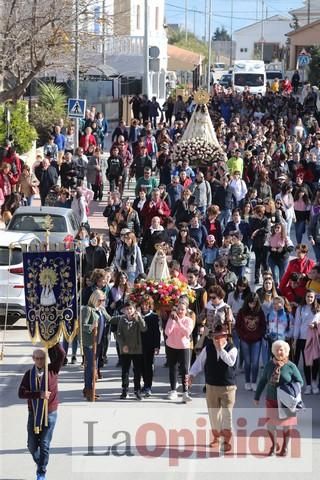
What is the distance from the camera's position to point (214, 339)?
1356 centimetres

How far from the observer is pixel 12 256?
19.4m

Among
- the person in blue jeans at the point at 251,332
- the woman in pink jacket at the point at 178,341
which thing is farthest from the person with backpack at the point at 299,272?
the woman in pink jacket at the point at 178,341

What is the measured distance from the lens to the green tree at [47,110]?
42.6m

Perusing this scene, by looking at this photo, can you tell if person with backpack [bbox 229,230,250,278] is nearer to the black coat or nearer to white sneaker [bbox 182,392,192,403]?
white sneaker [bbox 182,392,192,403]

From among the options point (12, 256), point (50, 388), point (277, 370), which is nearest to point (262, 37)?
point (12, 256)

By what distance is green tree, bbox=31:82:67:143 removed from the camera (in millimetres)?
42562

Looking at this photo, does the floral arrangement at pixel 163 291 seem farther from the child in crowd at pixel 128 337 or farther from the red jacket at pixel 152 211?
the red jacket at pixel 152 211

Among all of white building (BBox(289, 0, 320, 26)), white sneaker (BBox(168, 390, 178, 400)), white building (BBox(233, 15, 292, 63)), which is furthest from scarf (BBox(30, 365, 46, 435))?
white building (BBox(233, 15, 292, 63))

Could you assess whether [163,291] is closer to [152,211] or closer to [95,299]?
[95,299]

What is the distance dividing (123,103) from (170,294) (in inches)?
1459

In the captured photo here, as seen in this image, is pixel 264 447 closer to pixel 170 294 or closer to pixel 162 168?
pixel 170 294

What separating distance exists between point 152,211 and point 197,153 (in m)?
6.50

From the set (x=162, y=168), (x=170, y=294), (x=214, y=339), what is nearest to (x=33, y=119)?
(x=162, y=168)

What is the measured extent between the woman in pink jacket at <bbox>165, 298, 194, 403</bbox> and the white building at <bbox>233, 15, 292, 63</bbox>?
12627 cm
